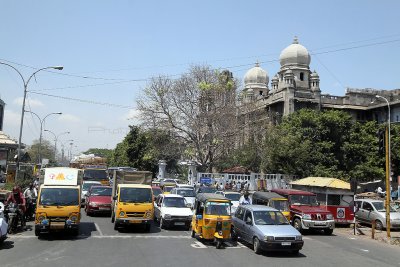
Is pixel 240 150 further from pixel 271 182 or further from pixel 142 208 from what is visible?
pixel 142 208

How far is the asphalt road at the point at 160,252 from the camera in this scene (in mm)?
11422

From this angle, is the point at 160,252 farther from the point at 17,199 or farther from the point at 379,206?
the point at 379,206

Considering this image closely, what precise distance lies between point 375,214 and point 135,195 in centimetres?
1260

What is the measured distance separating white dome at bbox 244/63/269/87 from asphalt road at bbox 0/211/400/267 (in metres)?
62.9

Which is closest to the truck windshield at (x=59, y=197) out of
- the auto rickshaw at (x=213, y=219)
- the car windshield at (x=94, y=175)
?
the auto rickshaw at (x=213, y=219)

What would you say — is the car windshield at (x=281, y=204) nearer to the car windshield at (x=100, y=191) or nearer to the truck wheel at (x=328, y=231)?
the truck wheel at (x=328, y=231)

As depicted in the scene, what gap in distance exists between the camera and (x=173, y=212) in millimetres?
18734

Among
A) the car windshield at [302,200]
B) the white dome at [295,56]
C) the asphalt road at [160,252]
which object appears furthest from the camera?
the white dome at [295,56]

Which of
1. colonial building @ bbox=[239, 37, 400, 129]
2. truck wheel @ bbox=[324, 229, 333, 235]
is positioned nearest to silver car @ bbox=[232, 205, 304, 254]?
truck wheel @ bbox=[324, 229, 333, 235]

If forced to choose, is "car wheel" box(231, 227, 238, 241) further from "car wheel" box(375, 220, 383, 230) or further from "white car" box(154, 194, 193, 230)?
"car wheel" box(375, 220, 383, 230)

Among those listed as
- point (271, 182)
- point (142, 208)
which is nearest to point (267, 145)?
point (271, 182)

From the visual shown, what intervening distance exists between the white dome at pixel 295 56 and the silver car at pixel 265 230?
2109 inches

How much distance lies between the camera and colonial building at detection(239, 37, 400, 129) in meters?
57.2

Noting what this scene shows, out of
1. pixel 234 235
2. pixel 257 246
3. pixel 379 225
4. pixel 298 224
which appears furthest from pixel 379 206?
pixel 257 246
